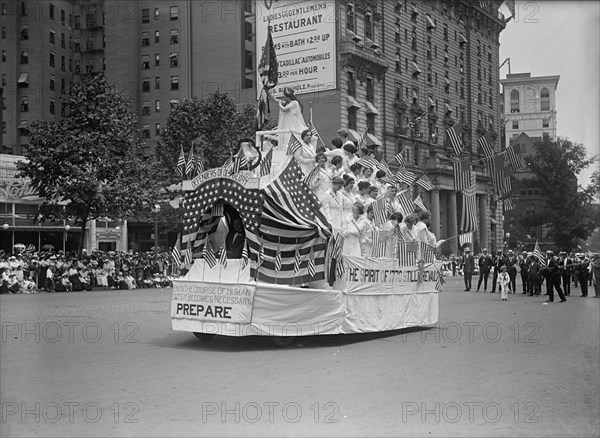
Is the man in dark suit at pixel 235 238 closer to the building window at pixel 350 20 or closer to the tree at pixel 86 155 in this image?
the tree at pixel 86 155

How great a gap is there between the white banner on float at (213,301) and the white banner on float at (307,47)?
16868 millimetres

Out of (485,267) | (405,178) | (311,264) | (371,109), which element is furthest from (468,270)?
(311,264)

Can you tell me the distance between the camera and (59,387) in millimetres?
8273

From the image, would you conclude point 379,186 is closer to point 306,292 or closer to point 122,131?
point 306,292

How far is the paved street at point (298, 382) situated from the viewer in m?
6.81

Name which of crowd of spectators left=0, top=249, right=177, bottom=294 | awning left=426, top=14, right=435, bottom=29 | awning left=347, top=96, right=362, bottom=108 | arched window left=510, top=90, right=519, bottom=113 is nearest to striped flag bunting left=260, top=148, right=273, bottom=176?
arched window left=510, top=90, right=519, bottom=113

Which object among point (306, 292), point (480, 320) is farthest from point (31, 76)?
point (480, 320)

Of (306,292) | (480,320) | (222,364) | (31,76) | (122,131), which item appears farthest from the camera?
(122,131)

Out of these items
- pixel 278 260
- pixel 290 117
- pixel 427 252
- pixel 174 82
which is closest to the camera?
pixel 278 260

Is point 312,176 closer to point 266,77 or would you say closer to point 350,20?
point 266,77

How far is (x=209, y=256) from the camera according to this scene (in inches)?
475

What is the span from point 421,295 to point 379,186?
2575 mm

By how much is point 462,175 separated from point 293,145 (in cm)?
612

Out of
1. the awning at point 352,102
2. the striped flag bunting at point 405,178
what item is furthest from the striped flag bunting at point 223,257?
the awning at point 352,102
